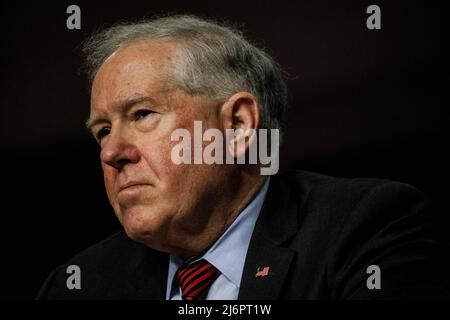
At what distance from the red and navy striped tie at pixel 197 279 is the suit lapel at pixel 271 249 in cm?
15

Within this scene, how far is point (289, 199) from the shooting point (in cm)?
196

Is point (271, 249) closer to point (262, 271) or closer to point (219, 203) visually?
point (262, 271)

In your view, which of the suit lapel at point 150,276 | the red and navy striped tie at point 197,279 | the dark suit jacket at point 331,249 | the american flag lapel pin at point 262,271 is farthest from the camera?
the suit lapel at point 150,276

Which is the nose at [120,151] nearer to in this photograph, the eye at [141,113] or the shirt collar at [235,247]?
the eye at [141,113]

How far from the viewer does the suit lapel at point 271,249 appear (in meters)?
1.71

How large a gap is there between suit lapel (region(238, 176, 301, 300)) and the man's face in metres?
0.18

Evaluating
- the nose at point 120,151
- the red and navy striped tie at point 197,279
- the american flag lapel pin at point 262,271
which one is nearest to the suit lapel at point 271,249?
the american flag lapel pin at point 262,271

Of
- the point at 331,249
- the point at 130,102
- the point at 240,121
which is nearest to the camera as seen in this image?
the point at 331,249

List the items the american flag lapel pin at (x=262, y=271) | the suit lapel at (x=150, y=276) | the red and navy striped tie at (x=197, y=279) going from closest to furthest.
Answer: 1. the american flag lapel pin at (x=262, y=271)
2. the red and navy striped tie at (x=197, y=279)
3. the suit lapel at (x=150, y=276)

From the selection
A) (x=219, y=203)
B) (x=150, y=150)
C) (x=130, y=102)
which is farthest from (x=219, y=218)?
(x=130, y=102)

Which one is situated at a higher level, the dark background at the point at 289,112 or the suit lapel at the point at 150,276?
the dark background at the point at 289,112

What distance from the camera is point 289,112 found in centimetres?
219

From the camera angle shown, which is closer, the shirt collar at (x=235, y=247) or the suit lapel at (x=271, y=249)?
the suit lapel at (x=271, y=249)

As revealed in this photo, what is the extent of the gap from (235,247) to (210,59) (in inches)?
22.5
